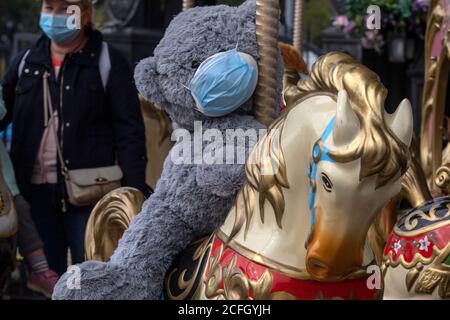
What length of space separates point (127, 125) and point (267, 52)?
5.09 feet

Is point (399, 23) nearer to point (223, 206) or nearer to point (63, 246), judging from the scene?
point (63, 246)

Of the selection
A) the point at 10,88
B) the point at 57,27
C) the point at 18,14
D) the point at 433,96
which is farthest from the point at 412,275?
the point at 18,14

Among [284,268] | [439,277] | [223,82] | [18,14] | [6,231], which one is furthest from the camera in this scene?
[18,14]

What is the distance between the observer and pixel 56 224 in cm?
465

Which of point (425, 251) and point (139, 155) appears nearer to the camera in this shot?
point (425, 251)

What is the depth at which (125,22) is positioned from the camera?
808cm

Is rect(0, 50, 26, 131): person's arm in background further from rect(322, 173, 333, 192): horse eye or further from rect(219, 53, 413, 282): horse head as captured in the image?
rect(322, 173, 333, 192): horse eye

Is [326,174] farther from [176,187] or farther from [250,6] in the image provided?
[250,6]

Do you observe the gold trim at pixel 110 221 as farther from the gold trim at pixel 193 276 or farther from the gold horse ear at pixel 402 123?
the gold horse ear at pixel 402 123

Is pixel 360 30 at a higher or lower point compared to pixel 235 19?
lower

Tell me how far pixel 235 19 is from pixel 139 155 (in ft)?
4.94

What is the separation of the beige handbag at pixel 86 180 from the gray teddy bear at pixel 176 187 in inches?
51.1

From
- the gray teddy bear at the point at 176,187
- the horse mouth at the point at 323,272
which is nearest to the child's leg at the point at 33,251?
the gray teddy bear at the point at 176,187
